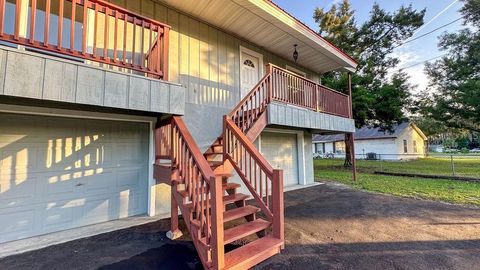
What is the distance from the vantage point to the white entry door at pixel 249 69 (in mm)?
6953

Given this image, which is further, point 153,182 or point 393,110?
point 393,110

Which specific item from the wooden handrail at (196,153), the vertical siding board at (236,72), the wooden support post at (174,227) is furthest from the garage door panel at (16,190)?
the vertical siding board at (236,72)

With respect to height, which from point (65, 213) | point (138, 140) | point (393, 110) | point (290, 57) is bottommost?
point (65, 213)

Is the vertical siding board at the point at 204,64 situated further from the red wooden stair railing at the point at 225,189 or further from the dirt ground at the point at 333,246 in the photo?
the dirt ground at the point at 333,246

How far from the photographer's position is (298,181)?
8.81 metres

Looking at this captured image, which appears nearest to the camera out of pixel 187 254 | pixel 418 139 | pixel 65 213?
pixel 187 254

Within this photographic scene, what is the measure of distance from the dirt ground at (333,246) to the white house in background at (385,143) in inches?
791

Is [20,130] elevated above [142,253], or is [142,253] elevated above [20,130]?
[20,130]

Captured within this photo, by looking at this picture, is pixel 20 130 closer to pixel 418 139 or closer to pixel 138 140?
pixel 138 140

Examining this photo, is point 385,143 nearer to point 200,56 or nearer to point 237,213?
point 200,56

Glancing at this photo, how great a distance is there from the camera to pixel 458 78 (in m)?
14.1

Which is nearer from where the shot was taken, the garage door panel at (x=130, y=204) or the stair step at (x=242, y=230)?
the stair step at (x=242, y=230)

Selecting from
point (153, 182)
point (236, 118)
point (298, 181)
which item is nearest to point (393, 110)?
point (298, 181)

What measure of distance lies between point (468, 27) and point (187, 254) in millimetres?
20434
